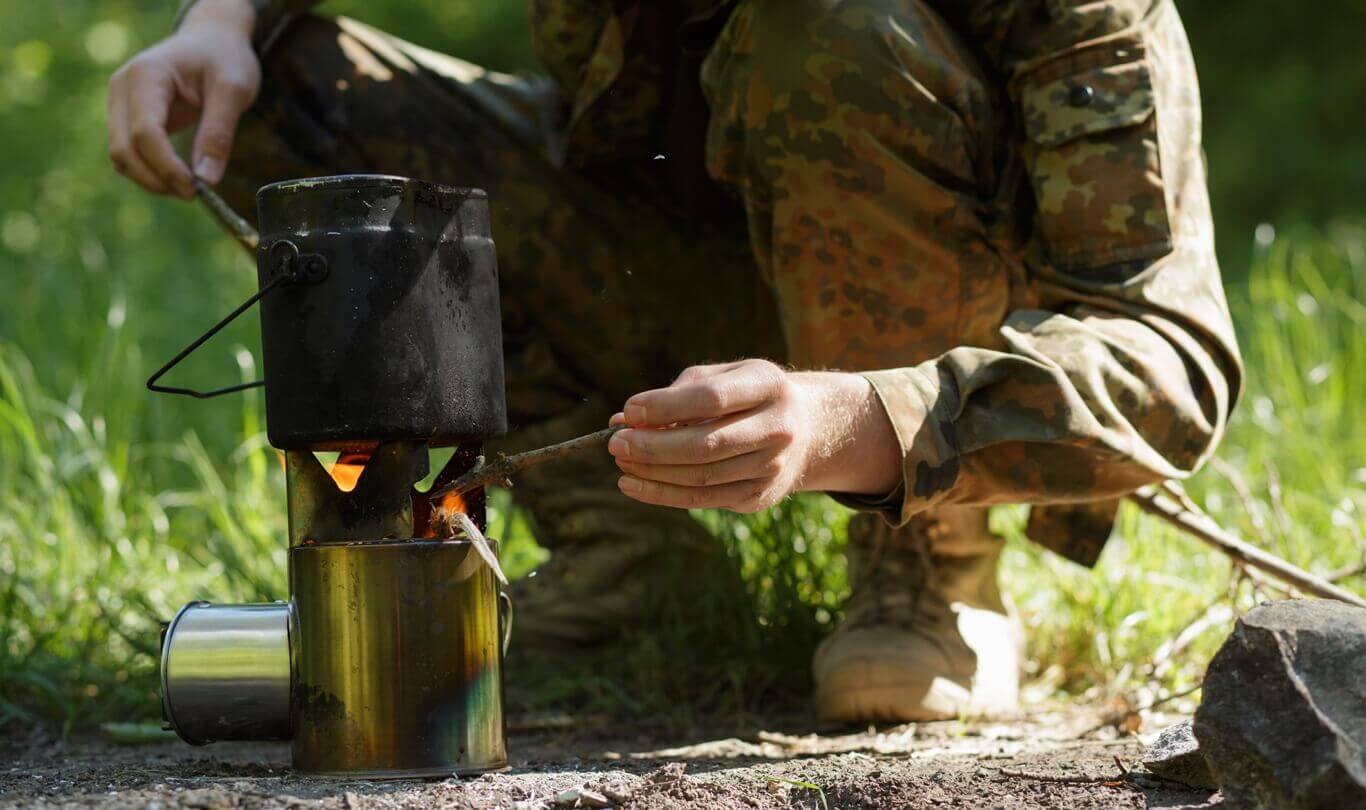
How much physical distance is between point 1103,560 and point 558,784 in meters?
1.56

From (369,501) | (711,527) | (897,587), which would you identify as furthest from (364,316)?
(711,527)

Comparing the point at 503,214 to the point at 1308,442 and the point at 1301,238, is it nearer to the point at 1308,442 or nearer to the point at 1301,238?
the point at 1308,442

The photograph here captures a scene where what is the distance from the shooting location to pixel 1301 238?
6.59 metres

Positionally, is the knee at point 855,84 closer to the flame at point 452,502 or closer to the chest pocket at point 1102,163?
the chest pocket at point 1102,163

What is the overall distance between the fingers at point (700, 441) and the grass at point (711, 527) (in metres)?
0.95

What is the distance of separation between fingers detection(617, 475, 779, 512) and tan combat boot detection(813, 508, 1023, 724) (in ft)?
2.42

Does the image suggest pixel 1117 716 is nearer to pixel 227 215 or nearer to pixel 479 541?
pixel 479 541

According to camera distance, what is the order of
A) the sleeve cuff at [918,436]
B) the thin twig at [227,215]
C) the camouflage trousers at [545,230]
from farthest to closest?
the camouflage trousers at [545,230] → the thin twig at [227,215] → the sleeve cuff at [918,436]

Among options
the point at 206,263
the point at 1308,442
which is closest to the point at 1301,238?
the point at 1308,442

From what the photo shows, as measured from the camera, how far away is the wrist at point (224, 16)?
2.36 meters

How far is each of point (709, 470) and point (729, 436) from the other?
5cm

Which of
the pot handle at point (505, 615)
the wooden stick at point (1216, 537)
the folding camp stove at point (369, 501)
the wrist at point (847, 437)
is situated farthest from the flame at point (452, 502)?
the wooden stick at point (1216, 537)

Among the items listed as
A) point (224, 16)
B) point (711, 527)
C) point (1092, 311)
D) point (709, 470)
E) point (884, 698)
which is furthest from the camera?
point (711, 527)

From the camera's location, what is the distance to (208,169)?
222 centimetres
